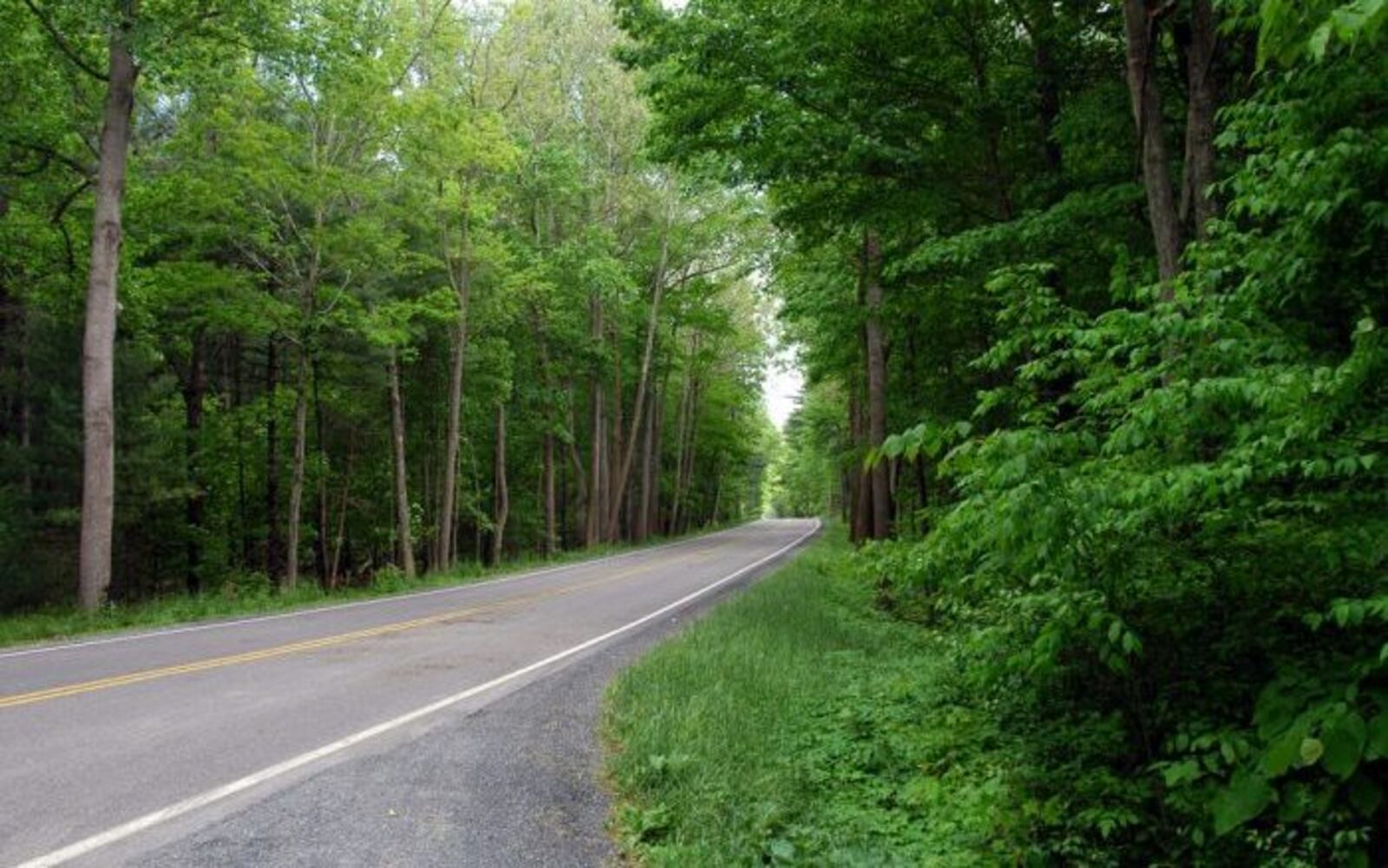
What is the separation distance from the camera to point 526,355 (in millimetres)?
31359

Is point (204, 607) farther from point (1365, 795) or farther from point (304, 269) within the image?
point (1365, 795)

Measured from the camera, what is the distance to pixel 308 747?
6.28 m

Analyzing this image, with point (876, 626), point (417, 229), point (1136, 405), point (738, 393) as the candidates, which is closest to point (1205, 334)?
point (1136, 405)

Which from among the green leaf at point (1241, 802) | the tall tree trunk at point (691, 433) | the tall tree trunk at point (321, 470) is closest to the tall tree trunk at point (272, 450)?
the tall tree trunk at point (321, 470)

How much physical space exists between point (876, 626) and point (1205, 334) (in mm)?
8331

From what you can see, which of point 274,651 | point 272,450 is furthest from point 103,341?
point 272,450

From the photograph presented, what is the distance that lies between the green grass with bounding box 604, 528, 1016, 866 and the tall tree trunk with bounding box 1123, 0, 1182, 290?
146 inches

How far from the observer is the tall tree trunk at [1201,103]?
6270 mm

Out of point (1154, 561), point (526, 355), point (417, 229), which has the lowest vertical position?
point (1154, 561)

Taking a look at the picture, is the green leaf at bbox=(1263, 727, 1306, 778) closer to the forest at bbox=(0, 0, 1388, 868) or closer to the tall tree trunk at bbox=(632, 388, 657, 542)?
the forest at bbox=(0, 0, 1388, 868)

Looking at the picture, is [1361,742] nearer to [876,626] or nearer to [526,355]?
[876,626]

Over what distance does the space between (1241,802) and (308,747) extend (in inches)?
240

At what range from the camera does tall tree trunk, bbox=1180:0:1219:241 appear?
6270mm

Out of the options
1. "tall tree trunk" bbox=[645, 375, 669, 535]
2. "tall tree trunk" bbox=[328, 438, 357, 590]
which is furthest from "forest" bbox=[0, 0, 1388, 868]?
"tall tree trunk" bbox=[645, 375, 669, 535]
